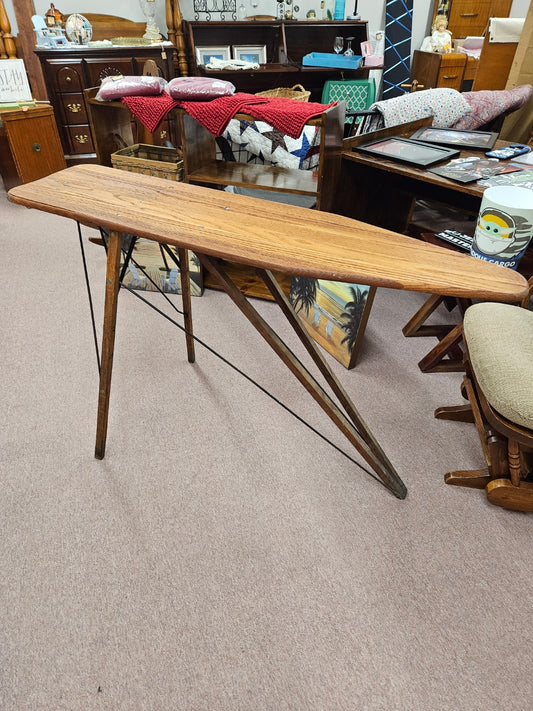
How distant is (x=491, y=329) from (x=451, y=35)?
5.18 meters

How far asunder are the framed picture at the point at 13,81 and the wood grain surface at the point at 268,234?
2916 mm

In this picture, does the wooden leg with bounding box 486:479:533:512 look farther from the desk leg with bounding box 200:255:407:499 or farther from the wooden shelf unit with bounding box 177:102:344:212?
the wooden shelf unit with bounding box 177:102:344:212

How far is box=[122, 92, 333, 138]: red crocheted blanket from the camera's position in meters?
1.78

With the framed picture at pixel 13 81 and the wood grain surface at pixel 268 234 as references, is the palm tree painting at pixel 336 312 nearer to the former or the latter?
the wood grain surface at pixel 268 234

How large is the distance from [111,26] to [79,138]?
3.75ft

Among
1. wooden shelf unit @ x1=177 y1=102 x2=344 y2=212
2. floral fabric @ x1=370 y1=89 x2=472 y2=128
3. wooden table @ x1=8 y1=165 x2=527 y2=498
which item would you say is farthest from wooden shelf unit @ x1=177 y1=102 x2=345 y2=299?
wooden table @ x1=8 y1=165 x2=527 y2=498

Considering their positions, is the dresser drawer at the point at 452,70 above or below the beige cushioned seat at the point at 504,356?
above

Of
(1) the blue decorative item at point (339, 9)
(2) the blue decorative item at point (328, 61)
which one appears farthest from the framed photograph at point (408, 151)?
(1) the blue decorative item at point (339, 9)

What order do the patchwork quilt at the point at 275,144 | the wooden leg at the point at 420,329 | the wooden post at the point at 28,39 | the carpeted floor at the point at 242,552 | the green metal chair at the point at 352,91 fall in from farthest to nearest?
1. the green metal chair at the point at 352,91
2. the wooden post at the point at 28,39
3. the patchwork quilt at the point at 275,144
4. the wooden leg at the point at 420,329
5. the carpeted floor at the point at 242,552

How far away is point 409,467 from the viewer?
1474 millimetres

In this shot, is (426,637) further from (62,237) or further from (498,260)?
(62,237)

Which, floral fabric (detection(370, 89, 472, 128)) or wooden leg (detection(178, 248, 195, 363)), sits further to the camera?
floral fabric (detection(370, 89, 472, 128))

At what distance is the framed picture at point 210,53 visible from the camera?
13.3ft

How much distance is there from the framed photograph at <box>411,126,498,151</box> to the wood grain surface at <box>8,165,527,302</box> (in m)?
1.38
